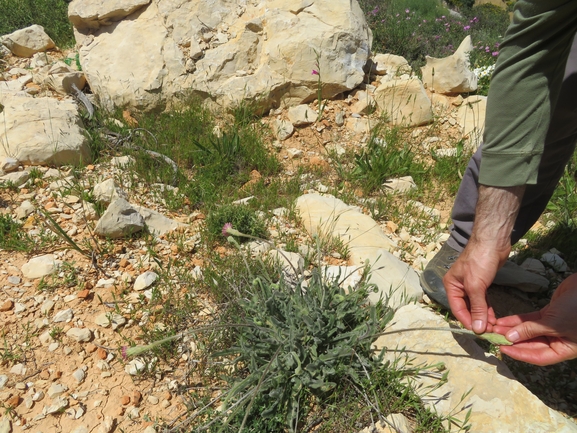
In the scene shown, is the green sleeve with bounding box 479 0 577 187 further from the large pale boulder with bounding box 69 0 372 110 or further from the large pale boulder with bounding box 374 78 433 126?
the large pale boulder with bounding box 69 0 372 110

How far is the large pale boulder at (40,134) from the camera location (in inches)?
131

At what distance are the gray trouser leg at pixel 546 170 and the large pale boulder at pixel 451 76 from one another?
8.02 feet

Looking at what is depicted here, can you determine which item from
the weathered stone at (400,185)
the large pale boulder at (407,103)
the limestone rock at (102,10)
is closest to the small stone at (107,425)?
the weathered stone at (400,185)

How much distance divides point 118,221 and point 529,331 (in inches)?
91.0

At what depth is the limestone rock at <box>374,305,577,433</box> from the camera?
6.04ft

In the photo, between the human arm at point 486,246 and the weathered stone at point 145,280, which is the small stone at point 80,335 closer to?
the weathered stone at point 145,280

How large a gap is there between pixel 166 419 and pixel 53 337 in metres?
0.77

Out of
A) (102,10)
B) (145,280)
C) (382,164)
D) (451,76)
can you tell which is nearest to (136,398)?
→ (145,280)

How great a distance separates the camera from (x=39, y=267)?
2.60 meters

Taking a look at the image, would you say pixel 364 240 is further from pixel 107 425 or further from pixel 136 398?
pixel 107 425

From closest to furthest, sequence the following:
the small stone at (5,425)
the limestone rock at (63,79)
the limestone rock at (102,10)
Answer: the small stone at (5,425) < the limestone rock at (63,79) < the limestone rock at (102,10)

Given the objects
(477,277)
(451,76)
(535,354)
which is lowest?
(451,76)

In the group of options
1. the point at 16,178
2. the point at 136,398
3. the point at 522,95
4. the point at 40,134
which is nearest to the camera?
the point at 522,95

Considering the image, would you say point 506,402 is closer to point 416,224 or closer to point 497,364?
point 497,364
